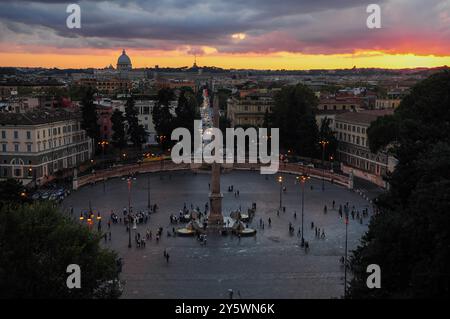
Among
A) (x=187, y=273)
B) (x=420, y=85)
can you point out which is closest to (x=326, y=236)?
(x=187, y=273)

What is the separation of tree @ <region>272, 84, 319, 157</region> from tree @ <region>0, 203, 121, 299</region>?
52.1 m

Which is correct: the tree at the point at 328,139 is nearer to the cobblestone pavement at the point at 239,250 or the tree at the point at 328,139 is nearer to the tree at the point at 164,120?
the cobblestone pavement at the point at 239,250

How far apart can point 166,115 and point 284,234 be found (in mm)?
40019

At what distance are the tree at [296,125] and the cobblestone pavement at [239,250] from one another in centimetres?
1502

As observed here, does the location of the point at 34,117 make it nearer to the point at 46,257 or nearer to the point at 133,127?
the point at 133,127

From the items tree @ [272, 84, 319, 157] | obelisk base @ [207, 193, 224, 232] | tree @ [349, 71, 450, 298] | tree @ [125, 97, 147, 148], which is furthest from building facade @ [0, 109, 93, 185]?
tree @ [349, 71, 450, 298]

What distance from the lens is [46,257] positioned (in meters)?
22.3

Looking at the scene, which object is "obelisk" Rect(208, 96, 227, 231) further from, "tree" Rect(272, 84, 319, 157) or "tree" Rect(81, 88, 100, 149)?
"tree" Rect(272, 84, 319, 157)

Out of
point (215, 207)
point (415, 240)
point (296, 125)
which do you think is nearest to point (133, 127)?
point (296, 125)

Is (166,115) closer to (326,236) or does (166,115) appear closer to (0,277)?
(326,236)

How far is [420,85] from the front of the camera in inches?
1924

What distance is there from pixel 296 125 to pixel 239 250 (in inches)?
1625

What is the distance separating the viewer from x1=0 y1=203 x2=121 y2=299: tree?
2147 centimetres

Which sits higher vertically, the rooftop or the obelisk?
the rooftop
